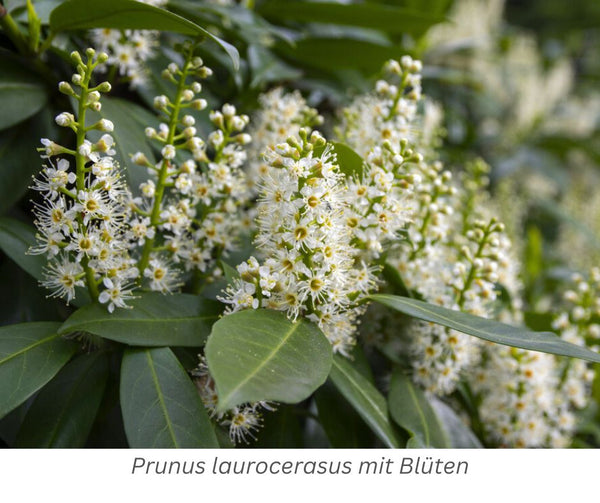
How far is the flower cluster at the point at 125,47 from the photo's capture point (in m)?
1.06

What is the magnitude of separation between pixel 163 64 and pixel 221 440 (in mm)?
788

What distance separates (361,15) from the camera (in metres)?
1.39

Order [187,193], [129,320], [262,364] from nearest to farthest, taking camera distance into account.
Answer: [262,364], [129,320], [187,193]

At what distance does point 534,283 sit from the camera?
1691 millimetres

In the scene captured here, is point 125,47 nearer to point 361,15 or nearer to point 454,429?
point 361,15

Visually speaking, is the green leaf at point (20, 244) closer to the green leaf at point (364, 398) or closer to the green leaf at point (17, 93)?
the green leaf at point (17, 93)

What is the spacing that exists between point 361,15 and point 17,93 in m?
0.77

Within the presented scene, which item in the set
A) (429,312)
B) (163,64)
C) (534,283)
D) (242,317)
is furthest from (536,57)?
(242,317)

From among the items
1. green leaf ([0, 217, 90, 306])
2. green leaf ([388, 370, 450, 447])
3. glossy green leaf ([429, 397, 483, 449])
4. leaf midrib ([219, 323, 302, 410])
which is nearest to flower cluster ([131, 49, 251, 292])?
green leaf ([0, 217, 90, 306])

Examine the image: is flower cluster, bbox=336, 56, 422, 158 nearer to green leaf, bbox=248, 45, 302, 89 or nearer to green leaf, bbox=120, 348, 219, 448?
green leaf, bbox=248, 45, 302, 89

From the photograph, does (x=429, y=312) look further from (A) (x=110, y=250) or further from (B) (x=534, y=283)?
(B) (x=534, y=283)

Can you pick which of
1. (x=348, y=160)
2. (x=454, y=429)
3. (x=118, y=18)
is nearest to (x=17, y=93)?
(x=118, y=18)

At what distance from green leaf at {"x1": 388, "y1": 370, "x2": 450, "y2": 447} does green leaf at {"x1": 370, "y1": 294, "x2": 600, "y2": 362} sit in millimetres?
186

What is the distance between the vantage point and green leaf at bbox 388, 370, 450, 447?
0.93 metres
